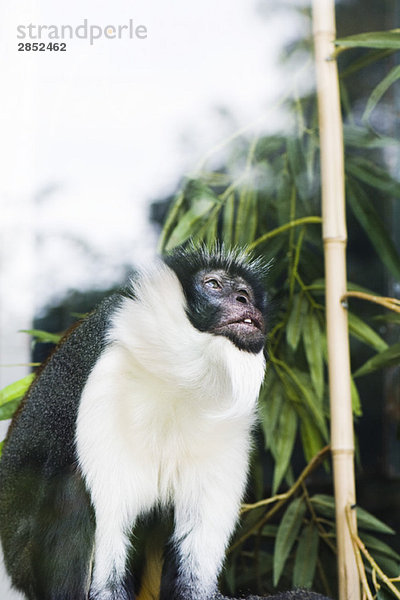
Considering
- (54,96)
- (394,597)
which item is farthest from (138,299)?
(394,597)

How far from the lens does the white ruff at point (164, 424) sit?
3.74ft

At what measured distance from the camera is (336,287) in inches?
56.7

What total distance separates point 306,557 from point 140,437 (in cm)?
60

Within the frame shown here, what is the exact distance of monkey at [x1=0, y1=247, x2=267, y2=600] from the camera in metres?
1.13

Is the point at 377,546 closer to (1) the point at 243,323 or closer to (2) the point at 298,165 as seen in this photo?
(1) the point at 243,323

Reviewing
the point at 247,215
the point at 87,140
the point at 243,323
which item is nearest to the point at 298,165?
the point at 247,215

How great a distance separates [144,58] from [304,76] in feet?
1.37

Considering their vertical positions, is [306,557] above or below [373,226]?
below

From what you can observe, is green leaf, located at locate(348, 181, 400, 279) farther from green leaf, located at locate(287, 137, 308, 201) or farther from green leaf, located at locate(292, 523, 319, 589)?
green leaf, located at locate(292, 523, 319, 589)

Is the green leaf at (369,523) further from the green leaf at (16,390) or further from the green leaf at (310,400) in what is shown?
the green leaf at (16,390)

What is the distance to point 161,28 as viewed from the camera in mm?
1396

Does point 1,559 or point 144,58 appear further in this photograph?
point 144,58

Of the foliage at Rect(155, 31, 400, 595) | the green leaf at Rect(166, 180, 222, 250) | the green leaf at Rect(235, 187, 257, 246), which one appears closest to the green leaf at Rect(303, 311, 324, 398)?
the foliage at Rect(155, 31, 400, 595)

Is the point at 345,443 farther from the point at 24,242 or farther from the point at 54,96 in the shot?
the point at 54,96
